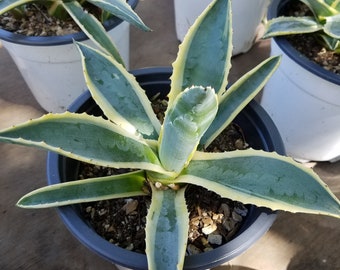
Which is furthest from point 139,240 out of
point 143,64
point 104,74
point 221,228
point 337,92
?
point 143,64

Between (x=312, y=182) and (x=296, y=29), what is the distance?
→ 0.45 meters

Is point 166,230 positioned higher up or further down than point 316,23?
further down

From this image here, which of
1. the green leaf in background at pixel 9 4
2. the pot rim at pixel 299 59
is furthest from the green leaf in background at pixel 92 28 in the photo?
the pot rim at pixel 299 59

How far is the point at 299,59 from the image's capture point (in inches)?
36.8

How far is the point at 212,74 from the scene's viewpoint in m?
0.72

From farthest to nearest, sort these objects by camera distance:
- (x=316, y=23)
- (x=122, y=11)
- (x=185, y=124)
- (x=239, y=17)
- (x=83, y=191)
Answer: (x=239, y=17) < (x=316, y=23) < (x=122, y=11) < (x=83, y=191) < (x=185, y=124)

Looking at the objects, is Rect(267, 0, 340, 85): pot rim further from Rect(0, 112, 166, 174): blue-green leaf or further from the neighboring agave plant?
Rect(0, 112, 166, 174): blue-green leaf

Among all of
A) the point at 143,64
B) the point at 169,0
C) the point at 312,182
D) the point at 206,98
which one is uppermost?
the point at 206,98

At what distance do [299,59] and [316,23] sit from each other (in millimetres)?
103

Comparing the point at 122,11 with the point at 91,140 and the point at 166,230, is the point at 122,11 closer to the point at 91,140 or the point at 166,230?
the point at 91,140

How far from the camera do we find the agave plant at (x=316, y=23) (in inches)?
36.5

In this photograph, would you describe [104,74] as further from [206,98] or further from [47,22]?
[47,22]

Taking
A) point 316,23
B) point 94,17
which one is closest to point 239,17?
point 316,23

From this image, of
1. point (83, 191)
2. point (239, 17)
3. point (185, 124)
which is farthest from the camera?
point (239, 17)
